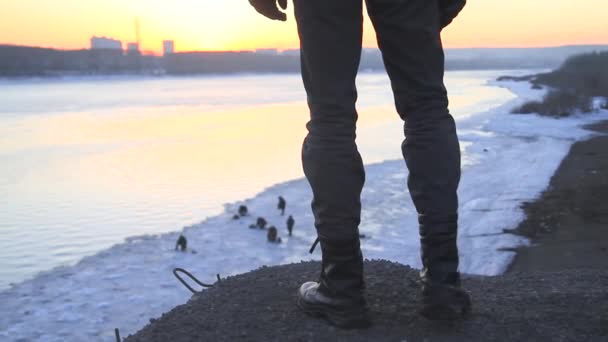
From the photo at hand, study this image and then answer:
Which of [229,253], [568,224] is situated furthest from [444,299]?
[568,224]

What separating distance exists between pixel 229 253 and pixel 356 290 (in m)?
4.08

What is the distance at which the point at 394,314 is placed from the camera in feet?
→ 7.65

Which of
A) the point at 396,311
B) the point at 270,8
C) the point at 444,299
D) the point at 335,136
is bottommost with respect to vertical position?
the point at 396,311

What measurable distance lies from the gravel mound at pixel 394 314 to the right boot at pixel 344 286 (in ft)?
0.13

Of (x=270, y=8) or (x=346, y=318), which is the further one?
(x=270, y=8)

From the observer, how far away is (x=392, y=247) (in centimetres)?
627

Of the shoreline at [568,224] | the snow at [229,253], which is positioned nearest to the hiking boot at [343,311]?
the snow at [229,253]

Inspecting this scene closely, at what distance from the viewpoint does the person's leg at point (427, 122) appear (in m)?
2.12

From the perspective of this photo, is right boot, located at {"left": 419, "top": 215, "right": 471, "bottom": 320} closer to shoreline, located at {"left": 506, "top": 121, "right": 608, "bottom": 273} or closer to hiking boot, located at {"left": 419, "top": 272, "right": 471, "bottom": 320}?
hiking boot, located at {"left": 419, "top": 272, "right": 471, "bottom": 320}

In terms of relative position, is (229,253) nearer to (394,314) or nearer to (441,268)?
(394,314)

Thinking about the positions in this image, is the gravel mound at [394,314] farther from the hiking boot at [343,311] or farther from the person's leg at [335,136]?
the person's leg at [335,136]

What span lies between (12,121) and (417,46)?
18.3 metres

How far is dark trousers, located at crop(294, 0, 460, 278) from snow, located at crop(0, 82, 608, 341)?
8.93ft

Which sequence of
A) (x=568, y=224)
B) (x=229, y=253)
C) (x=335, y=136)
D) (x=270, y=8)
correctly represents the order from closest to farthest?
1. (x=335, y=136)
2. (x=270, y=8)
3. (x=229, y=253)
4. (x=568, y=224)
